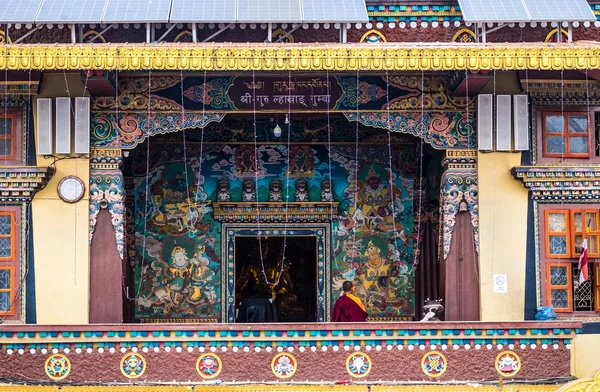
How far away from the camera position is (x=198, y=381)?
13.4 m

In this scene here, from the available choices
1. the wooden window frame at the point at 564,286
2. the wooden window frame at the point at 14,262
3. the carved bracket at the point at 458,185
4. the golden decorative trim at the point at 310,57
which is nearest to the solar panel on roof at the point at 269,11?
the golden decorative trim at the point at 310,57

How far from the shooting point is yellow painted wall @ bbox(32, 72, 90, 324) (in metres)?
14.2

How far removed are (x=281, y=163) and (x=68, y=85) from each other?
3.83m

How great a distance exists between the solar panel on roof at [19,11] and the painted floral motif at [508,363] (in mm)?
6747

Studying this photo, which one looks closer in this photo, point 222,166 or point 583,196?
point 583,196

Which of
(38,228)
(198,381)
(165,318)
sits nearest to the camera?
(198,381)

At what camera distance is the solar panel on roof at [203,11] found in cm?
1378

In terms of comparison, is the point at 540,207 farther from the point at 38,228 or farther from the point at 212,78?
the point at 38,228

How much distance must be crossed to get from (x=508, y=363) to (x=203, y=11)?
5.48 m

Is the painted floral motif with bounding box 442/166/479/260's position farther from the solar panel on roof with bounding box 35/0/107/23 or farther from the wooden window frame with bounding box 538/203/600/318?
the solar panel on roof with bounding box 35/0/107/23

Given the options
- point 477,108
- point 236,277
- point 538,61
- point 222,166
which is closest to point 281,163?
point 222,166

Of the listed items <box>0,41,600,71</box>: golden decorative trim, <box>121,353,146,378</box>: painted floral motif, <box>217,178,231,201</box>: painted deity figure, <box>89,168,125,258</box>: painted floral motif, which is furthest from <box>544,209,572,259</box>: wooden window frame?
<box>89,168,125,258</box>: painted floral motif

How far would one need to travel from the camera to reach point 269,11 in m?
14.1

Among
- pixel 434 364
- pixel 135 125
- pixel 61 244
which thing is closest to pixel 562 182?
pixel 434 364
